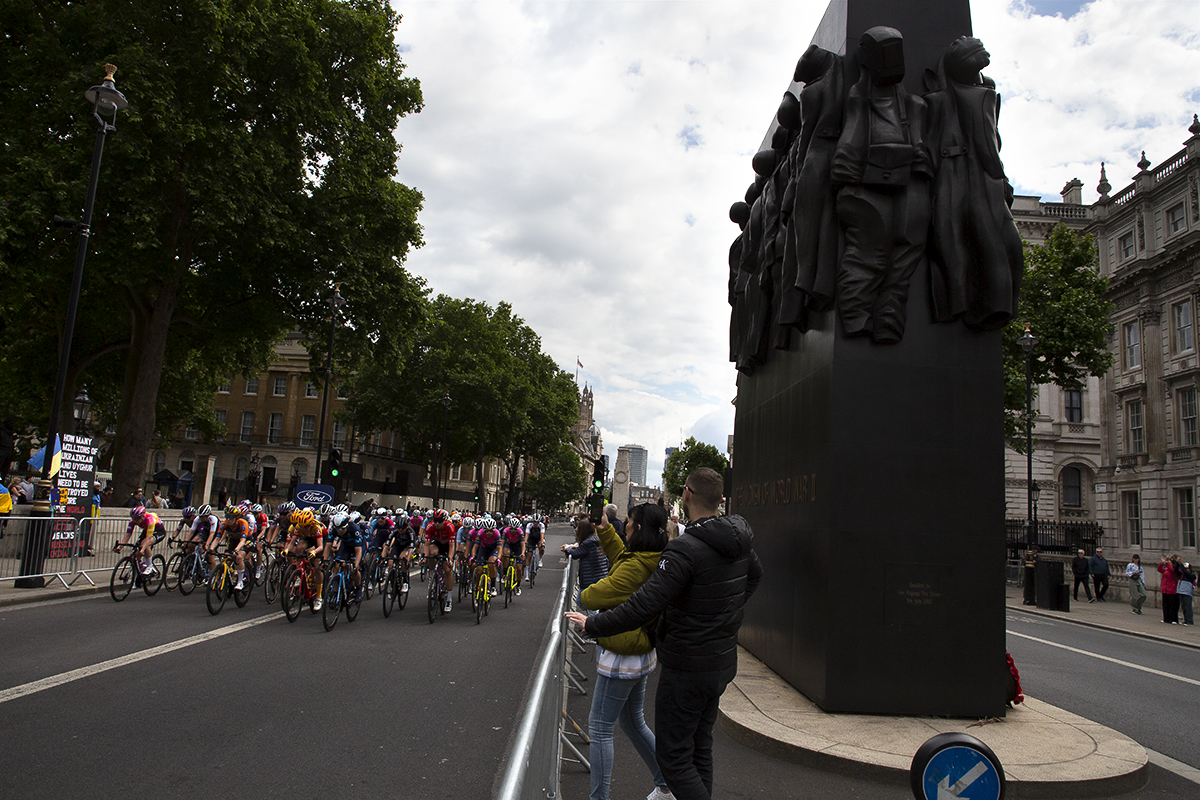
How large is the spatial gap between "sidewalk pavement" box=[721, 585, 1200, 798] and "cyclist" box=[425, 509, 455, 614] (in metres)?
6.69

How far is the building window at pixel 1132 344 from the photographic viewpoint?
34.2 m

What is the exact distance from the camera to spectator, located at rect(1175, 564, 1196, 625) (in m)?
20.4

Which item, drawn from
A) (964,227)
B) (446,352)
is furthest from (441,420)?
(964,227)

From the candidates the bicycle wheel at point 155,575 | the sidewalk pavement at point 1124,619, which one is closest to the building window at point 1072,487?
the sidewalk pavement at point 1124,619

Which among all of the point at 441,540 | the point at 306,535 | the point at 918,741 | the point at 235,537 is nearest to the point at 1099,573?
the point at 441,540

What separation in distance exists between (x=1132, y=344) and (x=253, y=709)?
39.4m

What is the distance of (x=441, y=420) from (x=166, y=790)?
5107 cm

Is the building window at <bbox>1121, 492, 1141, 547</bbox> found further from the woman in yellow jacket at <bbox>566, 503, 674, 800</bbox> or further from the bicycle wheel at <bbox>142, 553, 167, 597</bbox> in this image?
the woman in yellow jacket at <bbox>566, 503, 674, 800</bbox>

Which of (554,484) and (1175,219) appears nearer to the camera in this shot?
(1175,219)

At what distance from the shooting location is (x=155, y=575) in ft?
47.6

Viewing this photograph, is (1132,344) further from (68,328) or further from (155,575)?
(68,328)

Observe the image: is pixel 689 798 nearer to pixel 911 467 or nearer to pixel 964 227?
pixel 911 467

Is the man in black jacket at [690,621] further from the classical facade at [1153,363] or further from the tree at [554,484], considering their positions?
the tree at [554,484]

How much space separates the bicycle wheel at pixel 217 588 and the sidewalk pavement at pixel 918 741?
8.41 m
